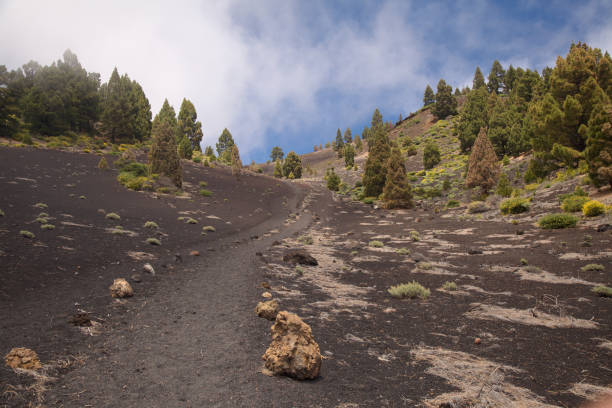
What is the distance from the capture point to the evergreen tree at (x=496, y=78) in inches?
3925

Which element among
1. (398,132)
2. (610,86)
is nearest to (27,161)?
(610,86)

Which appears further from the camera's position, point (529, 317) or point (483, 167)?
point (483, 167)

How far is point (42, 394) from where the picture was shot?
409 cm

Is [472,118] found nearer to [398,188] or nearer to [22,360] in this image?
[398,188]

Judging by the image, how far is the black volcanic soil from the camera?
14.8 ft

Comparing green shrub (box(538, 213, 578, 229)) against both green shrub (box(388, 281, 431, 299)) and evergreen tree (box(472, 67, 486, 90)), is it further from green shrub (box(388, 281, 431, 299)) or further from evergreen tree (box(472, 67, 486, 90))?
evergreen tree (box(472, 67, 486, 90))

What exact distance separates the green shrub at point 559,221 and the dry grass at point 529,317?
1241cm

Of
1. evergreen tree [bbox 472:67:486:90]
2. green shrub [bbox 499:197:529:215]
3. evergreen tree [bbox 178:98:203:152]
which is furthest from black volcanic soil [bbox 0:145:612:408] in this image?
evergreen tree [bbox 472:67:486:90]

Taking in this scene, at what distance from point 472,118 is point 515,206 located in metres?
46.8

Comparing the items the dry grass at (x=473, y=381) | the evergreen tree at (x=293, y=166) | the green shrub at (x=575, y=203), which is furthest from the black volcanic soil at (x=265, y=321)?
the evergreen tree at (x=293, y=166)

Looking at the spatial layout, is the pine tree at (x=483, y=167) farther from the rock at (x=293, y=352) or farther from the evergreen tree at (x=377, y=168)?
the rock at (x=293, y=352)

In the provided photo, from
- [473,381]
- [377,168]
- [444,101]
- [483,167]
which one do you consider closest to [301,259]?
[473,381]

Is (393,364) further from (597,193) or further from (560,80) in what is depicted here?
(560,80)

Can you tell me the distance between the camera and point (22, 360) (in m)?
4.65
